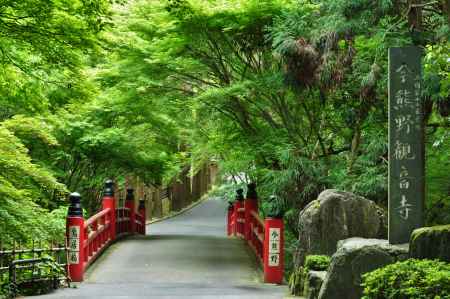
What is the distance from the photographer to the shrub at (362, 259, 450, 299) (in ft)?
22.6

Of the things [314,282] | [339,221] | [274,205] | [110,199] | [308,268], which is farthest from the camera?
[110,199]

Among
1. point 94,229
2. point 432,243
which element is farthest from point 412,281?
point 94,229

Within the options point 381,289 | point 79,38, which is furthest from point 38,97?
point 381,289

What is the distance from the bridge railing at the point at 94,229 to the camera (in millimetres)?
14695

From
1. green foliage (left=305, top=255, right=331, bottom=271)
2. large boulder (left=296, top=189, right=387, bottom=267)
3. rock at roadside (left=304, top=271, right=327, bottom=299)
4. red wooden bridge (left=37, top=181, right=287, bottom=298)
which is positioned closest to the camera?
rock at roadside (left=304, top=271, right=327, bottom=299)

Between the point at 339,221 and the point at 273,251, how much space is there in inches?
110

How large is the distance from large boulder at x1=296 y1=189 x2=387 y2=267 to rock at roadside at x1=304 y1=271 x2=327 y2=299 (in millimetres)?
1223

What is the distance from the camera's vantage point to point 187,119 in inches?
1001

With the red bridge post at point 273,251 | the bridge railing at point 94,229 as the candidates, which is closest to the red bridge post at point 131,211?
the bridge railing at point 94,229

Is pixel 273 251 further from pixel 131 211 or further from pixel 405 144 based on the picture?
pixel 131 211

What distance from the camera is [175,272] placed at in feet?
51.6

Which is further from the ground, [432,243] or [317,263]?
[432,243]

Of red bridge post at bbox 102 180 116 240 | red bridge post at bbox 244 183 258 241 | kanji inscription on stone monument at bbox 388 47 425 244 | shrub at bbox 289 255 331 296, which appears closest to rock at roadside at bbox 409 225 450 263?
kanji inscription on stone monument at bbox 388 47 425 244

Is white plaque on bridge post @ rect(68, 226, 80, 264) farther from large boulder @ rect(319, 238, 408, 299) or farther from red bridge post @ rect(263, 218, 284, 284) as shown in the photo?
large boulder @ rect(319, 238, 408, 299)
